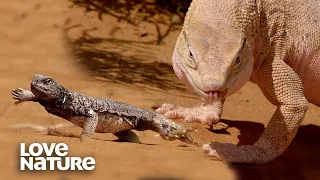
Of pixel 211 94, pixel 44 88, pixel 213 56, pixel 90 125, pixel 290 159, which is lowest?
pixel 290 159

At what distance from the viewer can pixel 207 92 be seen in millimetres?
4059

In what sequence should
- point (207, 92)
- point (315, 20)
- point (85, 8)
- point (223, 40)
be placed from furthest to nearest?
point (85, 8)
point (315, 20)
point (223, 40)
point (207, 92)

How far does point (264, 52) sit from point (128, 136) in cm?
154

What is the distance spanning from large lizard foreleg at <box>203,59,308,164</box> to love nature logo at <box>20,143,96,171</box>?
4.55 feet

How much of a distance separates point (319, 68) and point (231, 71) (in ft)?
6.28

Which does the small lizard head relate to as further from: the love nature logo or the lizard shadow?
the lizard shadow

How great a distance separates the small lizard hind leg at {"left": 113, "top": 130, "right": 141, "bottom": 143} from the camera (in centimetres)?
556

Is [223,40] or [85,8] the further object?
[85,8]

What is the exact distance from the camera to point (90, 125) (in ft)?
17.5

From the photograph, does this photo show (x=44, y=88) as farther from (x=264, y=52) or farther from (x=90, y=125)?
Result: (x=264, y=52)

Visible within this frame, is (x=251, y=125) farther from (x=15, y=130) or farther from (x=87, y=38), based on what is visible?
(x=87, y=38)

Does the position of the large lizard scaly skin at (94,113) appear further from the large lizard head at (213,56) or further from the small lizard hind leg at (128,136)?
the large lizard head at (213,56)

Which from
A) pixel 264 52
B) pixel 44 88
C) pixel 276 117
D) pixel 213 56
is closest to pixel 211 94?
pixel 213 56

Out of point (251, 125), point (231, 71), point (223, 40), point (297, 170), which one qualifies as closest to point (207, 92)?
point (231, 71)
